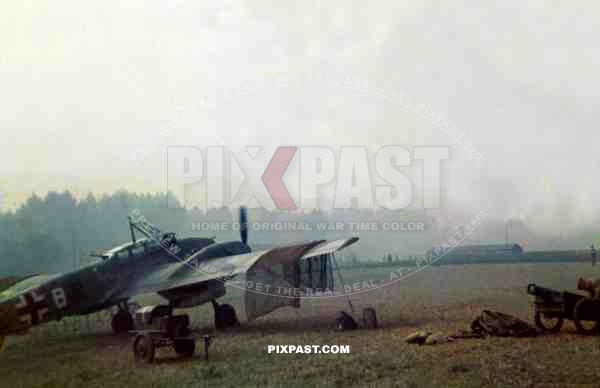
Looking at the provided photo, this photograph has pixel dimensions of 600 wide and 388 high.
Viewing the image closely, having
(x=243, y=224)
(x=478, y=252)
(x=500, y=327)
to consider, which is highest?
(x=243, y=224)

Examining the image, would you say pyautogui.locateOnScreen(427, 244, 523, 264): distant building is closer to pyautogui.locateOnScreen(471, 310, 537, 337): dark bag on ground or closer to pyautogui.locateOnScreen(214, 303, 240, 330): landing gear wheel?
pyautogui.locateOnScreen(471, 310, 537, 337): dark bag on ground

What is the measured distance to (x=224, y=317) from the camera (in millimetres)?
12086

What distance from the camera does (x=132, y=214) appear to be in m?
12.1

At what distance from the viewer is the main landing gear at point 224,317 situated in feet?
39.4

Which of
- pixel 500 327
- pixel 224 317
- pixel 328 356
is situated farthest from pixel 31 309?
pixel 500 327

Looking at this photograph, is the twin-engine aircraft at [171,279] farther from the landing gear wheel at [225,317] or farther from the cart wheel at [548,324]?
the cart wheel at [548,324]

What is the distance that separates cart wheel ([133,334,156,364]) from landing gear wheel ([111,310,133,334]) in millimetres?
2999

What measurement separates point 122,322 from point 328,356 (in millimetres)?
5580

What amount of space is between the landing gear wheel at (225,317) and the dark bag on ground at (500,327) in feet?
16.7

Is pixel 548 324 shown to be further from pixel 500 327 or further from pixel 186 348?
pixel 186 348

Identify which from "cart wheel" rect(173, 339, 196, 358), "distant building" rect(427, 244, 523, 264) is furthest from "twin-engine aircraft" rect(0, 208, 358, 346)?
"distant building" rect(427, 244, 523, 264)

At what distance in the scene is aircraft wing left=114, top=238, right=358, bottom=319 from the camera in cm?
1077

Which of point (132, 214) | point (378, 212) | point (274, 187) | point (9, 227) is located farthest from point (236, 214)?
point (9, 227)

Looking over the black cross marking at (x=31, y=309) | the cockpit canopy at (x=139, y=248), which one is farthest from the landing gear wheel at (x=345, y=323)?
the black cross marking at (x=31, y=309)
